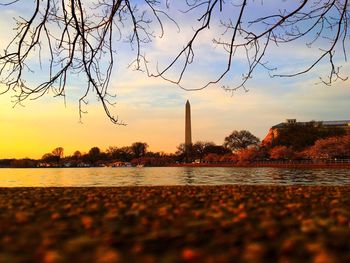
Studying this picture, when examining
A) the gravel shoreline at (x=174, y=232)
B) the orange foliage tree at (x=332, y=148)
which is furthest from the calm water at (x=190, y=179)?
the orange foliage tree at (x=332, y=148)

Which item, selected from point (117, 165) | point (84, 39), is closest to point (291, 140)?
point (117, 165)

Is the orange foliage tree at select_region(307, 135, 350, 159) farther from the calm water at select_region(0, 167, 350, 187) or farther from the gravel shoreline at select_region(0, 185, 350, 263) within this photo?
the gravel shoreline at select_region(0, 185, 350, 263)

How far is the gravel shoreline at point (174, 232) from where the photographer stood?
2.86 m

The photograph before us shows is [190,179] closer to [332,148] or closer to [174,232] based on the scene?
[174,232]

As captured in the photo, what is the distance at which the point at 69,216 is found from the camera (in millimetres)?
4480

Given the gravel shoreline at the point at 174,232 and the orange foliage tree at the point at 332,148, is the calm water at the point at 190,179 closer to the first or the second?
the gravel shoreline at the point at 174,232

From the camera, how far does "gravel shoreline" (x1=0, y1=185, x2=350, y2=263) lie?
2863 mm

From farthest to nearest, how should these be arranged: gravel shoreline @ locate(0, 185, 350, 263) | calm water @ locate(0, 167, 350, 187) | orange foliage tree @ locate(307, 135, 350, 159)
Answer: orange foliage tree @ locate(307, 135, 350, 159) < calm water @ locate(0, 167, 350, 187) < gravel shoreline @ locate(0, 185, 350, 263)

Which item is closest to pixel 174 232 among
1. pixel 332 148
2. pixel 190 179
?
pixel 190 179

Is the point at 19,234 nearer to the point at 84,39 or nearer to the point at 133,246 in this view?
the point at 133,246

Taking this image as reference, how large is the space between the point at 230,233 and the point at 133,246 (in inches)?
33.3

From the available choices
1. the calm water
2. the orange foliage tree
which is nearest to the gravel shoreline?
the calm water

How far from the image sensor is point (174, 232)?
140 inches

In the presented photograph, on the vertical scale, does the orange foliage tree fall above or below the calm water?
above
